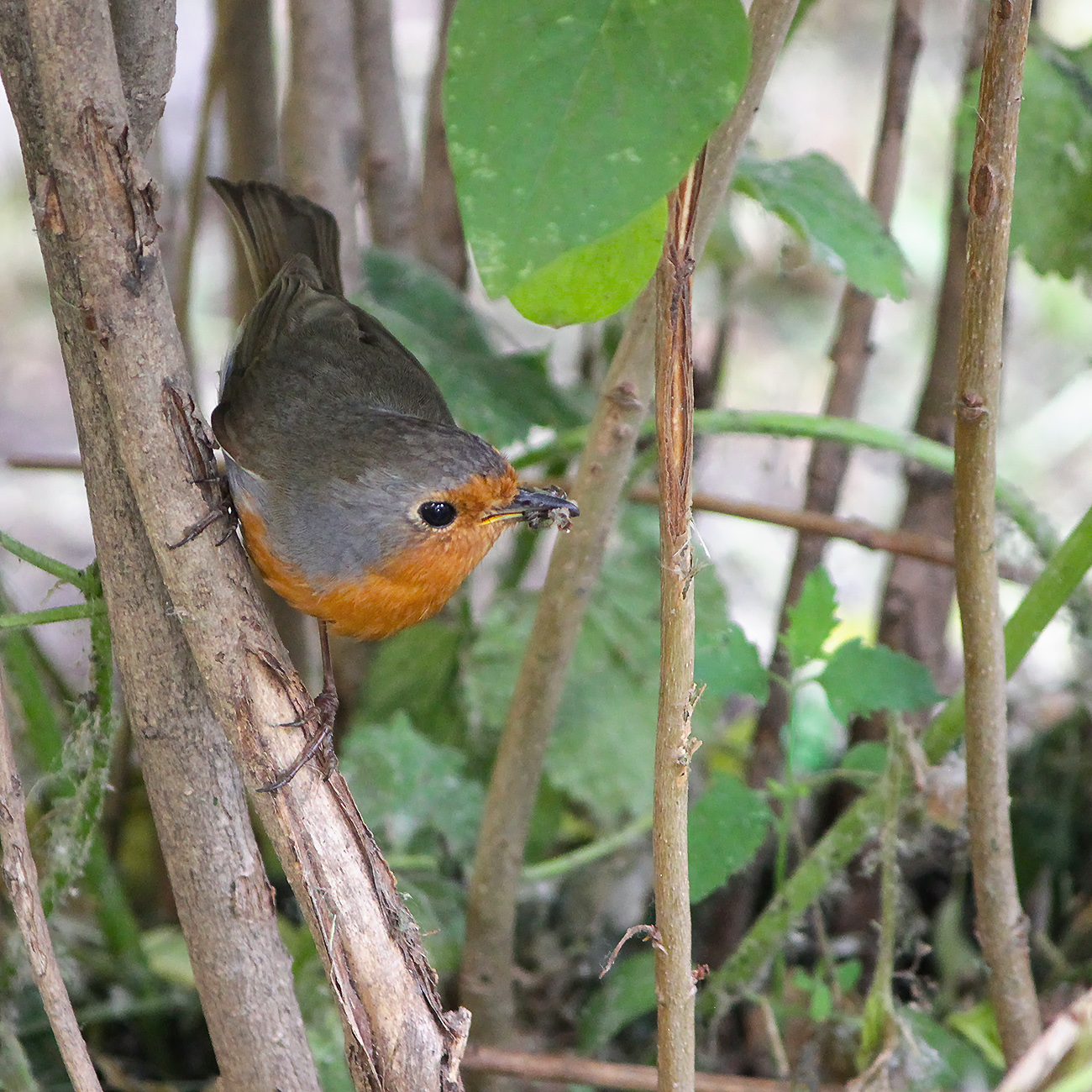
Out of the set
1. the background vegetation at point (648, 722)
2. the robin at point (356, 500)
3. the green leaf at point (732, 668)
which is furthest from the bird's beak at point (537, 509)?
the green leaf at point (732, 668)

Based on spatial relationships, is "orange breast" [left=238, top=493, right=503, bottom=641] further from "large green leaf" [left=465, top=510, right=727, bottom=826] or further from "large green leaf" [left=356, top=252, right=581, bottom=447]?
"large green leaf" [left=465, top=510, right=727, bottom=826]

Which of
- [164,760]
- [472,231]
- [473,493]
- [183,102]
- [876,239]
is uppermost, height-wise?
[183,102]

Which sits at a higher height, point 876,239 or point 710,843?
point 876,239

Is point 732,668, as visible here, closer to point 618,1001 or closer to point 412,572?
point 412,572

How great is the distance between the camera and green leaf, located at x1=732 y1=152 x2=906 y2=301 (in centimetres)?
184

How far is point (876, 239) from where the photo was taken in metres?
1.92

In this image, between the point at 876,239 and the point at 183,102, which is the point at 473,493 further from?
the point at 183,102

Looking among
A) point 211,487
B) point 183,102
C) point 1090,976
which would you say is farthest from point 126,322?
point 183,102

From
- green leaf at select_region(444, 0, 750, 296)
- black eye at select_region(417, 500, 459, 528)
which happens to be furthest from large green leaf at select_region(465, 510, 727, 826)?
green leaf at select_region(444, 0, 750, 296)

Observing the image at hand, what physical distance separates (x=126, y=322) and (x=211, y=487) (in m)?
0.23

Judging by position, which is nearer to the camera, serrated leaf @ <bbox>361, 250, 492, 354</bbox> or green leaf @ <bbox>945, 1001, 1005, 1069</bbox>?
green leaf @ <bbox>945, 1001, 1005, 1069</bbox>

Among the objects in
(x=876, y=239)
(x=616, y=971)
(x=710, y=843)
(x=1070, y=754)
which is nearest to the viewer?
(x=710, y=843)

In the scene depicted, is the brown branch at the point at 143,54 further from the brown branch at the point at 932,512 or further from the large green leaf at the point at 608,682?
the brown branch at the point at 932,512

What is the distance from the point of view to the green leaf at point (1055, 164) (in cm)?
204
